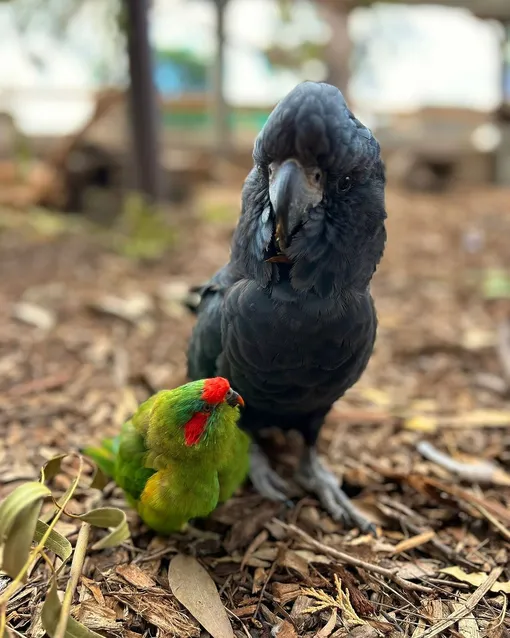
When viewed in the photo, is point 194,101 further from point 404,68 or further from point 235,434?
point 235,434

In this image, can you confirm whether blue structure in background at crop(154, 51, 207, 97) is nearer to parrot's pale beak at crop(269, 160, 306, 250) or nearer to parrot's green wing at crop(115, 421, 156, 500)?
parrot's pale beak at crop(269, 160, 306, 250)

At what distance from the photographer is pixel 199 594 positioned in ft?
5.66

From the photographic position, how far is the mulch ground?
1.69 metres

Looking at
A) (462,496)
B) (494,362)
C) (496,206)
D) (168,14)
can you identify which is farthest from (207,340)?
(496,206)

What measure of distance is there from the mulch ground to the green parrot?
0.24 metres

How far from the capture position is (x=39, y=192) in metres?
6.90

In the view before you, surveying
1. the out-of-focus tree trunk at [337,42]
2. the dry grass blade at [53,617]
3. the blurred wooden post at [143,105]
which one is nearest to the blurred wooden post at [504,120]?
the out-of-focus tree trunk at [337,42]

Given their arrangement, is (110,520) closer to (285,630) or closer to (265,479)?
(285,630)

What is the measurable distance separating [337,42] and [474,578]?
571 cm

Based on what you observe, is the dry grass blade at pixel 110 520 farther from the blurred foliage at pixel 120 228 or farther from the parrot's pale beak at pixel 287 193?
the blurred foliage at pixel 120 228

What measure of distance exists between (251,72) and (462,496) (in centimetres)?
683

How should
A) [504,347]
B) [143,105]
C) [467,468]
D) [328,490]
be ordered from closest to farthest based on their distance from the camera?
[328,490], [467,468], [504,347], [143,105]

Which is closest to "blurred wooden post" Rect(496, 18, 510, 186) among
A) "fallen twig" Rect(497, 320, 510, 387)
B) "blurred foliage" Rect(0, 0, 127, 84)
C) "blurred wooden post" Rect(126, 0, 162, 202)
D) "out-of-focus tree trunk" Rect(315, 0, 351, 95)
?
"out-of-focus tree trunk" Rect(315, 0, 351, 95)

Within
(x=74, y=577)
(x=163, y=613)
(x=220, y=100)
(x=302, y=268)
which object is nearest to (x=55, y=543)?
(x=74, y=577)
